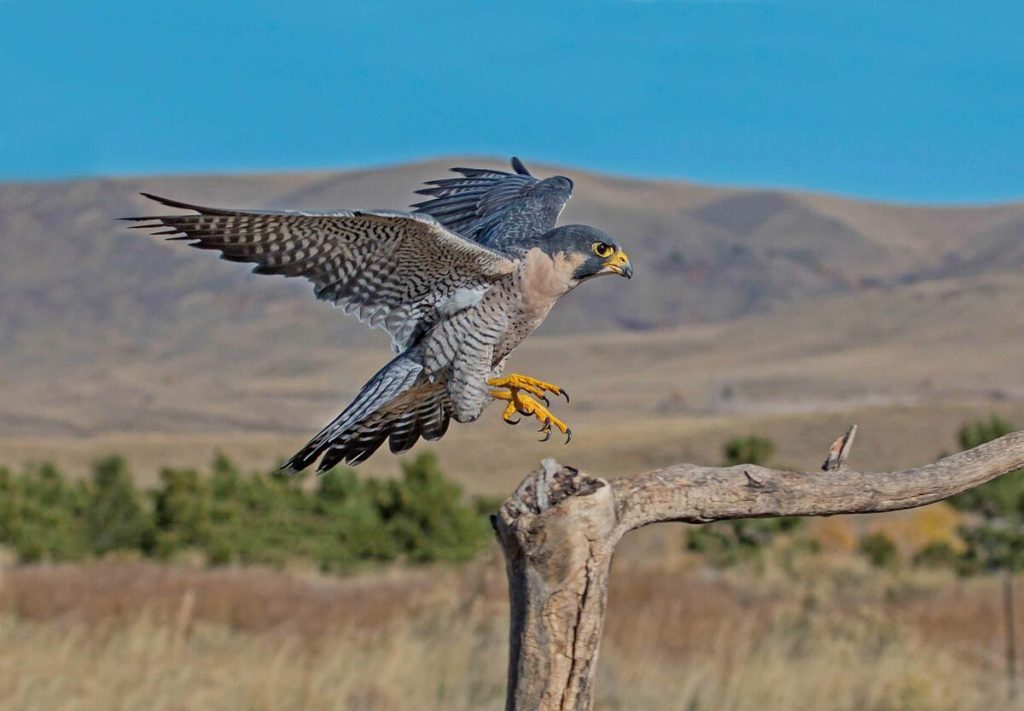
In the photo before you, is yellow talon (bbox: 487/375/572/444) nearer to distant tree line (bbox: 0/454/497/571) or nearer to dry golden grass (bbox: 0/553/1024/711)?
dry golden grass (bbox: 0/553/1024/711)

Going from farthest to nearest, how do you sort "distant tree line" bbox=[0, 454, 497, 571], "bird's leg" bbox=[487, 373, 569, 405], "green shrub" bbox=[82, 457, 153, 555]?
"green shrub" bbox=[82, 457, 153, 555]
"distant tree line" bbox=[0, 454, 497, 571]
"bird's leg" bbox=[487, 373, 569, 405]

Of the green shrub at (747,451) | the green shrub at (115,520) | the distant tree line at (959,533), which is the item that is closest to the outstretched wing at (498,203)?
the distant tree line at (959,533)

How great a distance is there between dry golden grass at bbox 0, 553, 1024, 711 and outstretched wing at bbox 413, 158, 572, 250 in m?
2.66

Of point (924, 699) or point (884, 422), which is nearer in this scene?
point (924, 699)

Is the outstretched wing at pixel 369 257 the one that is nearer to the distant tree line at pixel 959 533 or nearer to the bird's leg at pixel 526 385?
the bird's leg at pixel 526 385

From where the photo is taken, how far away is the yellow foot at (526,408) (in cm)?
353

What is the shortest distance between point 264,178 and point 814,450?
121m

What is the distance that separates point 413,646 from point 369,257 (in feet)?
14.4

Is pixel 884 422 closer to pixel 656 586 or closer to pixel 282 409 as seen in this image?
pixel 656 586

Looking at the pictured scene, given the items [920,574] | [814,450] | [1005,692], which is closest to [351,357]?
[814,450]

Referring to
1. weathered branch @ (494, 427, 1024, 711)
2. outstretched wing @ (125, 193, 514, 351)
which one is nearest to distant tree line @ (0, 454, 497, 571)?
outstretched wing @ (125, 193, 514, 351)

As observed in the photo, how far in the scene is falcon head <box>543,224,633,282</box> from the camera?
4.07 m

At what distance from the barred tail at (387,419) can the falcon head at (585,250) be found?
49cm

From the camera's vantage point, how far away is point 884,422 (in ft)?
136
